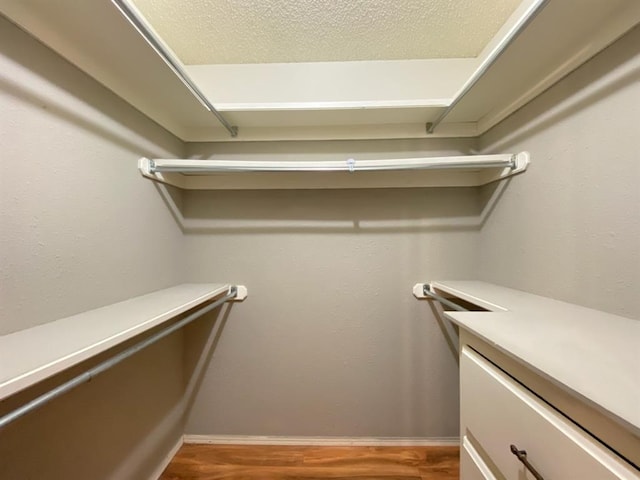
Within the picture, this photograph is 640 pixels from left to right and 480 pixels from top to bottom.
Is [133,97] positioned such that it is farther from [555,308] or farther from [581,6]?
[555,308]

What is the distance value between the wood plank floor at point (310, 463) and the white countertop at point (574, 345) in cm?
101

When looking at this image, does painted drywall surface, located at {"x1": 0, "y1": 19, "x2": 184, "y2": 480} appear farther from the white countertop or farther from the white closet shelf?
the white countertop

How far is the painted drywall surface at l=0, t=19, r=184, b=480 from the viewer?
0.71 meters

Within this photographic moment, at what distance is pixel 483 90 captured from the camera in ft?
3.76

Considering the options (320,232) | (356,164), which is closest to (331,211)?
(320,232)

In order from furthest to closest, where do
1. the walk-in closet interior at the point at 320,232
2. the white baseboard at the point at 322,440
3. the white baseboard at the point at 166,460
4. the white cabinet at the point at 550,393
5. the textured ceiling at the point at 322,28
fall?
the white baseboard at the point at 322,440
the white baseboard at the point at 166,460
the textured ceiling at the point at 322,28
the walk-in closet interior at the point at 320,232
the white cabinet at the point at 550,393

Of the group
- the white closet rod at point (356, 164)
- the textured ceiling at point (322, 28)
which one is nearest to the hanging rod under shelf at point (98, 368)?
the white closet rod at point (356, 164)

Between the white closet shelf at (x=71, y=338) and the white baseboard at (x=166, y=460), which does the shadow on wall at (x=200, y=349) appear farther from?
the white closet shelf at (x=71, y=338)

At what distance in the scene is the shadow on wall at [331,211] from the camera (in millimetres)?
1535

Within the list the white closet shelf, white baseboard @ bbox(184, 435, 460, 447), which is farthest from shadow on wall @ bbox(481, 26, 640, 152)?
white baseboard @ bbox(184, 435, 460, 447)

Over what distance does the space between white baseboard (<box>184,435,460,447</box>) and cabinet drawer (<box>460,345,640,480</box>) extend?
0.89 meters

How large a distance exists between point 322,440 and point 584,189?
→ 1.67m

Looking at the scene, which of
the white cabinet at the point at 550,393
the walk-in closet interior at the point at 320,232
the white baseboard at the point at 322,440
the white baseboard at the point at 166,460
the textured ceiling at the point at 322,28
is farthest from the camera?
the white baseboard at the point at 322,440

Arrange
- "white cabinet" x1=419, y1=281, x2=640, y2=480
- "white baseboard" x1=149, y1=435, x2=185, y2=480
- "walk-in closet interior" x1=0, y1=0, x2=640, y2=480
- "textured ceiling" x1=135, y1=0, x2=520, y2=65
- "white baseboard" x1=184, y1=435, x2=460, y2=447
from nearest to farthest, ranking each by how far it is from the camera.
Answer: "white cabinet" x1=419, y1=281, x2=640, y2=480 → "walk-in closet interior" x1=0, y1=0, x2=640, y2=480 → "textured ceiling" x1=135, y1=0, x2=520, y2=65 → "white baseboard" x1=149, y1=435, x2=185, y2=480 → "white baseboard" x1=184, y1=435, x2=460, y2=447
